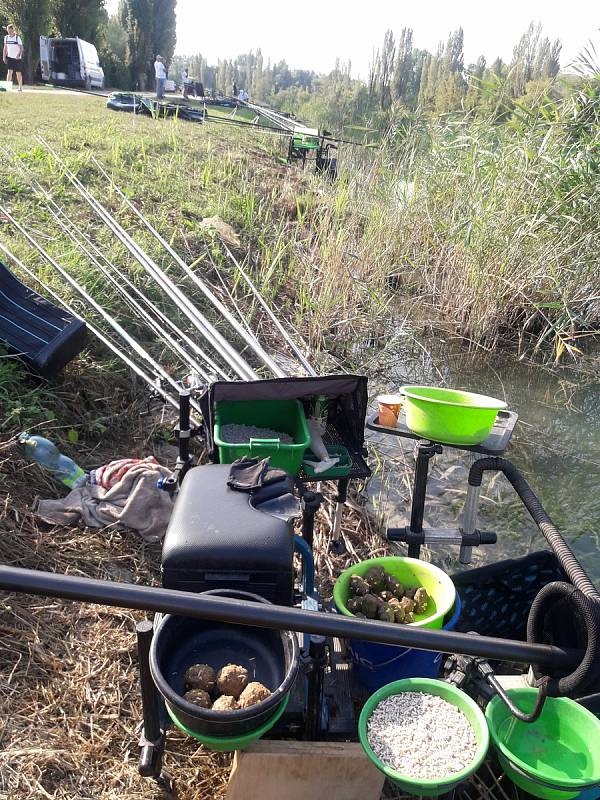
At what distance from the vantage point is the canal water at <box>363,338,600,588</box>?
3.89 meters

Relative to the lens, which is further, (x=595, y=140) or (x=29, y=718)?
(x=595, y=140)

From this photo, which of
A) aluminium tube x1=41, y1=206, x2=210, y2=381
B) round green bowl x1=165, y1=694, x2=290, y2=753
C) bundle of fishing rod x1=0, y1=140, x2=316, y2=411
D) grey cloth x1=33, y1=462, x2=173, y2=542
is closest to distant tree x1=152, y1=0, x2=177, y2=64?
bundle of fishing rod x1=0, y1=140, x2=316, y2=411

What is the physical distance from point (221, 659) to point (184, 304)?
3.15 m

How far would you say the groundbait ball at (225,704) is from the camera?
162 cm

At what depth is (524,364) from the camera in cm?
673

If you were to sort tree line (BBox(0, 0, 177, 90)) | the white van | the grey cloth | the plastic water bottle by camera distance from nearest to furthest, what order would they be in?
the grey cloth → the plastic water bottle → tree line (BBox(0, 0, 177, 90)) → the white van

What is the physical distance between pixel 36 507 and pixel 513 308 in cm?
532

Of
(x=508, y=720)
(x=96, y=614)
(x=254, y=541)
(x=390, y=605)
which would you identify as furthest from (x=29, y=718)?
(x=508, y=720)

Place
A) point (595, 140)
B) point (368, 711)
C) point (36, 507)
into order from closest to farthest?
point (368, 711), point (36, 507), point (595, 140)

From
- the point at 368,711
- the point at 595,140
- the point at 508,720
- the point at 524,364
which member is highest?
the point at 595,140

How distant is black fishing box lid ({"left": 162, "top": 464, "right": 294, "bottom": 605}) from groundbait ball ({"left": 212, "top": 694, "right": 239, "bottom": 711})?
0.31m

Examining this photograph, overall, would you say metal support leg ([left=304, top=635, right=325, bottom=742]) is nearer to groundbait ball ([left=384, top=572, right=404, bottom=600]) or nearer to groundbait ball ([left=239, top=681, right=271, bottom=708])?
groundbait ball ([left=239, top=681, right=271, bottom=708])

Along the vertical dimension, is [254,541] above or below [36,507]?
above

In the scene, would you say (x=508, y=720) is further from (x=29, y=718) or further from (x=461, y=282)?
(x=461, y=282)
